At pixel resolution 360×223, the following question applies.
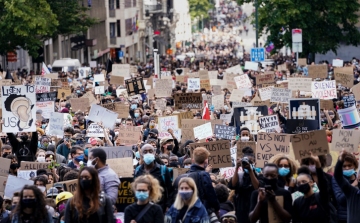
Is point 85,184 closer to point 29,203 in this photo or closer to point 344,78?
point 29,203

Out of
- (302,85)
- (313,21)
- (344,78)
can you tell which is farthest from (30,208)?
(313,21)

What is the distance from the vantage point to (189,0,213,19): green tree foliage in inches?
5551

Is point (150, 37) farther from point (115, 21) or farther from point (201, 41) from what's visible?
point (201, 41)

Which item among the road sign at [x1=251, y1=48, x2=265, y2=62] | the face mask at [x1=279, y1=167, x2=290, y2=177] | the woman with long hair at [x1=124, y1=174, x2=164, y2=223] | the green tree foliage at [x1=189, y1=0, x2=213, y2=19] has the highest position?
the green tree foliage at [x1=189, y1=0, x2=213, y2=19]

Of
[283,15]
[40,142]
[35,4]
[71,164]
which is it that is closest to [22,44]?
[35,4]

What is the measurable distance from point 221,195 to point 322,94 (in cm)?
1366

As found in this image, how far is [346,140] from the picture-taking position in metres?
15.4

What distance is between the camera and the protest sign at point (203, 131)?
2019cm

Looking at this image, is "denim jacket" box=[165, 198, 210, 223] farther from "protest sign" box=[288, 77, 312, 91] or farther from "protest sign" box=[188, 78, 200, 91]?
"protest sign" box=[188, 78, 200, 91]

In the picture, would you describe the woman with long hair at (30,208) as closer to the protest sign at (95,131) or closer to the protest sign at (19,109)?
the protest sign at (19,109)

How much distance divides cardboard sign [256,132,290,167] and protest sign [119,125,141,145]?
13.7 feet

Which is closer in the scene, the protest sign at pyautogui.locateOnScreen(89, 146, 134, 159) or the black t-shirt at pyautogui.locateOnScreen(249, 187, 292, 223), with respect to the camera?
the black t-shirt at pyautogui.locateOnScreen(249, 187, 292, 223)

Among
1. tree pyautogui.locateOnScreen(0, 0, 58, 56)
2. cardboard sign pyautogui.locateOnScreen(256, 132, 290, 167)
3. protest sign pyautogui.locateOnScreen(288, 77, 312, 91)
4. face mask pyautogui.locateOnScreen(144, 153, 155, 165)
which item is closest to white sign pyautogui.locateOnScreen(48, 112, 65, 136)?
cardboard sign pyautogui.locateOnScreen(256, 132, 290, 167)

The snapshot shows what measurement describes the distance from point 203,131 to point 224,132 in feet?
1.12
